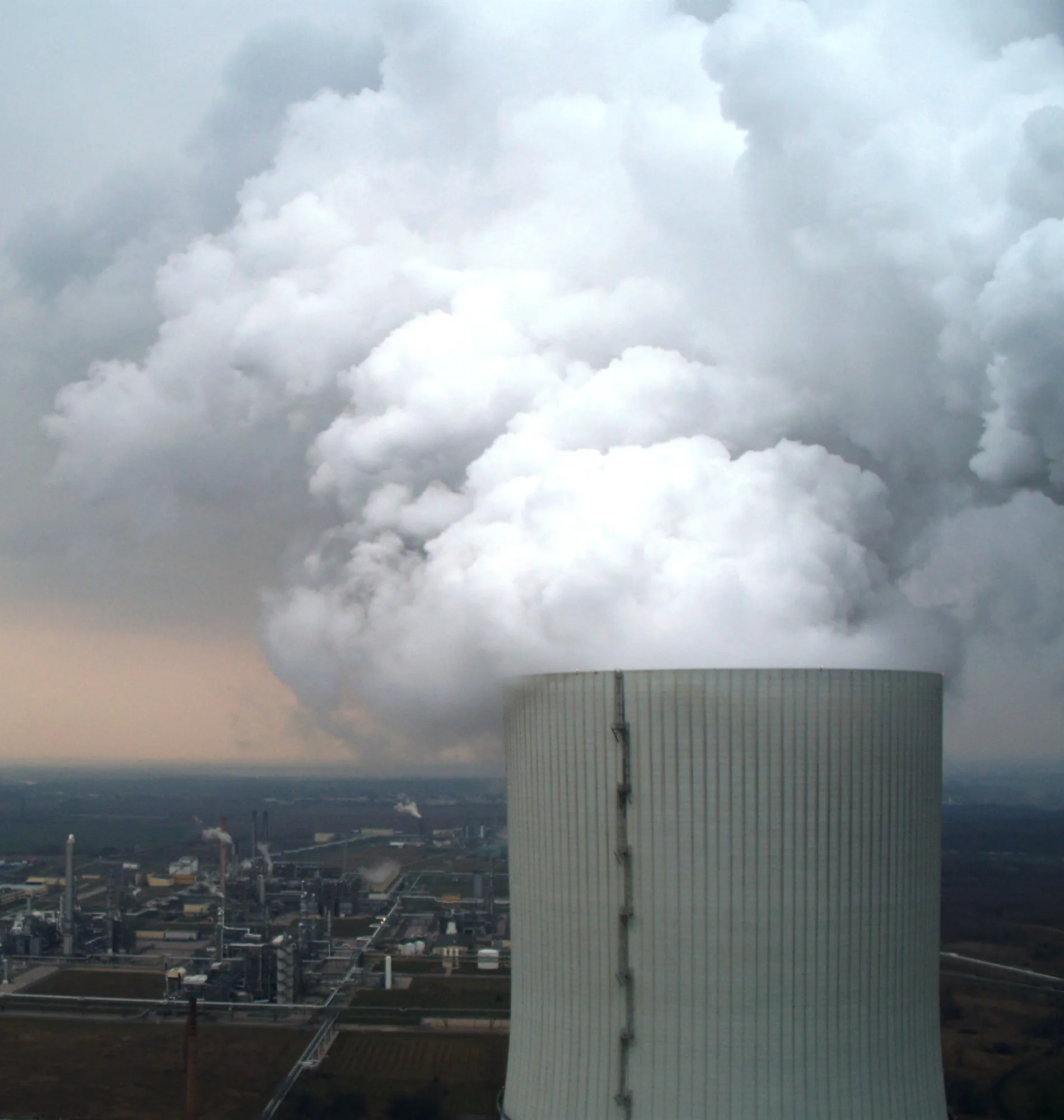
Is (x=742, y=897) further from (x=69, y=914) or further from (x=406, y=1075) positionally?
(x=69, y=914)

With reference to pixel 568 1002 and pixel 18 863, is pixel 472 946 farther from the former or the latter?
pixel 18 863

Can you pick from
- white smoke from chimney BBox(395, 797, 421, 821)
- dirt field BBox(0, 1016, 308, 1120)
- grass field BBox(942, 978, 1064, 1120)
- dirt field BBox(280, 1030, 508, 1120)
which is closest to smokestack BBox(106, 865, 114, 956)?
dirt field BBox(0, 1016, 308, 1120)

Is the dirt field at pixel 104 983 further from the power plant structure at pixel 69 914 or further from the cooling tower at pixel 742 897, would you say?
the cooling tower at pixel 742 897

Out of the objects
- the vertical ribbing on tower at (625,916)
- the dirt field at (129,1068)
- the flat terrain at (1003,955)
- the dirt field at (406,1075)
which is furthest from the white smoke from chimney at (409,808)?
the vertical ribbing on tower at (625,916)

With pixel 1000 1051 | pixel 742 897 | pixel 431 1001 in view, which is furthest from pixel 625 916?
pixel 431 1001

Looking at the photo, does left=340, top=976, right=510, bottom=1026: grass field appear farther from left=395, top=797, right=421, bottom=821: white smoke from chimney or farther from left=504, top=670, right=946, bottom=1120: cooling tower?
left=395, top=797, right=421, bottom=821: white smoke from chimney

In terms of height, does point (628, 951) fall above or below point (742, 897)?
below
